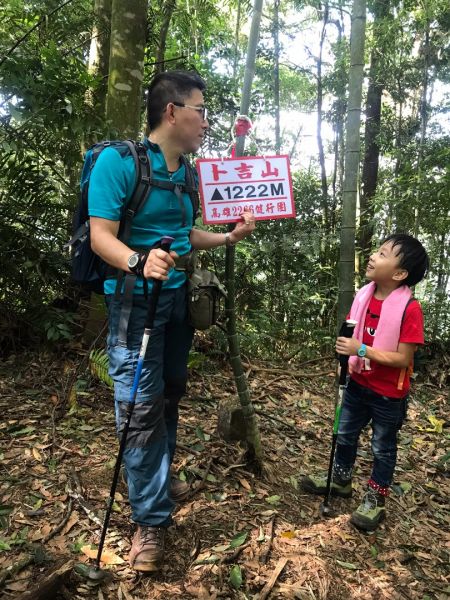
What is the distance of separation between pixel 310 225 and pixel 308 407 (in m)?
3.98

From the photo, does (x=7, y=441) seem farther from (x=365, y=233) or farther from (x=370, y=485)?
(x=365, y=233)

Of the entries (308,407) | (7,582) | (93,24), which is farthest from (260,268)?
(7,582)

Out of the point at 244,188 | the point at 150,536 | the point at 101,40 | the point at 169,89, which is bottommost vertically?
the point at 150,536

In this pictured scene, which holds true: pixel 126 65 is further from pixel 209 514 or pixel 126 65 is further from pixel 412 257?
pixel 209 514

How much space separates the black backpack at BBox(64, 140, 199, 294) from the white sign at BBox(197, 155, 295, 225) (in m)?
0.20

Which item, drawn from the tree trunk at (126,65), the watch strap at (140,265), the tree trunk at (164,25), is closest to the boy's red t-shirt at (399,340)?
the watch strap at (140,265)

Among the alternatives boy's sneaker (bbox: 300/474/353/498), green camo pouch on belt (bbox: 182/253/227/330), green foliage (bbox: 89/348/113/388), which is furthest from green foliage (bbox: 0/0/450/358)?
boy's sneaker (bbox: 300/474/353/498)

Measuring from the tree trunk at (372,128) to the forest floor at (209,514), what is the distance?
4.54m

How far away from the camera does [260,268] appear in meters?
6.73

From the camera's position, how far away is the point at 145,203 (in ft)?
6.70

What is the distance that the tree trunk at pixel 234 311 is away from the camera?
2506 millimetres

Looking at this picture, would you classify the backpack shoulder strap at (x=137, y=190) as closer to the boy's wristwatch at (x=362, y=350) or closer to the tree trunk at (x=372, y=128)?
the boy's wristwatch at (x=362, y=350)

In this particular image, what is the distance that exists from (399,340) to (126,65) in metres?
2.98

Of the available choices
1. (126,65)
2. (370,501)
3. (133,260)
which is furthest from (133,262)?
(126,65)
